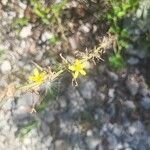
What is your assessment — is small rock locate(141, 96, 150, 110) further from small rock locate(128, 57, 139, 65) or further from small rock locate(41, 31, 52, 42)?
small rock locate(41, 31, 52, 42)

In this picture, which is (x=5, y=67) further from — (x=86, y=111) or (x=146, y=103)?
(x=146, y=103)

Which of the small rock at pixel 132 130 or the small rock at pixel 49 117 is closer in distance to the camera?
the small rock at pixel 132 130

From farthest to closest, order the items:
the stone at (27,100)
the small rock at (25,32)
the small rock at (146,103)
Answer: the small rock at (25,32) → the stone at (27,100) → the small rock at (146,103)

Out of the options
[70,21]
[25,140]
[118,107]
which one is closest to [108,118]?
[118,107]

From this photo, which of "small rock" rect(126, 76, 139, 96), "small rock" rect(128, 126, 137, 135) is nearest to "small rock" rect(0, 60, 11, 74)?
"small rock" rect(126, 76, 139, 96)

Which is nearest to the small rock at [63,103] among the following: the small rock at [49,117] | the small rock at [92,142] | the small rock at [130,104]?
the small rock at [49,117]

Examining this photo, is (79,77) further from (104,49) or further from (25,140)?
(25,140)

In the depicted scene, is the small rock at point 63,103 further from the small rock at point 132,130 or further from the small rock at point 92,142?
the small rock at point 132,130

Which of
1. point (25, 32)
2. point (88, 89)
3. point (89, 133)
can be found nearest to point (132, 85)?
point (88, 89)
